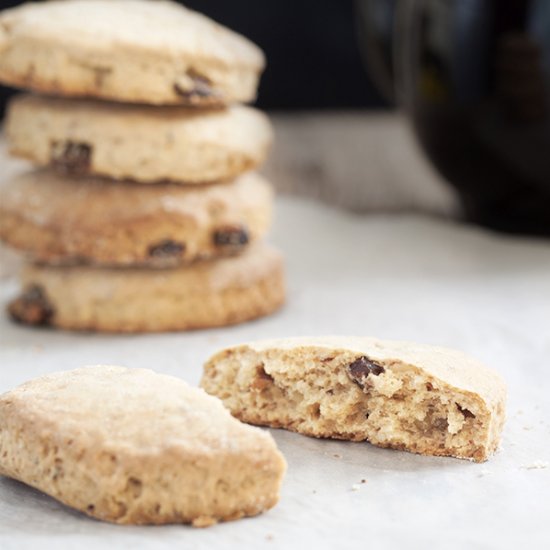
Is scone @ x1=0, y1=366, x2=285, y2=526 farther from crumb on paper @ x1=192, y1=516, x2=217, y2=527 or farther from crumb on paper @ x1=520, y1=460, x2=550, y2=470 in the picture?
crumb on paper @ x1=520, y1=460, x2=550, y2=470

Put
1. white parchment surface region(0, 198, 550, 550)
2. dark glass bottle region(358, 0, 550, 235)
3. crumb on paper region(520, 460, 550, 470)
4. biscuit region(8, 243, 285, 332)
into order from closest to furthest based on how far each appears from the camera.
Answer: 1. white parchment surface region(0, 198, 550, 550)
2. crumb on paper region(520, 460, 550, 470)
3. biscuit region(8, 243, 285, 332)
4. dark glass bottle region(358, 0, 550, 235)

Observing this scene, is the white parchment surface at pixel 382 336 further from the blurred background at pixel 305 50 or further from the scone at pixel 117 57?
the blurred background at pixel 305 50

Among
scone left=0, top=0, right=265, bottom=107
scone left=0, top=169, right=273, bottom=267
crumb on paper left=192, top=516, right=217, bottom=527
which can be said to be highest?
scone left=0, top=0, right=265, bottom=107

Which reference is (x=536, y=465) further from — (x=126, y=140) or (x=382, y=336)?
(x=126, y=140)

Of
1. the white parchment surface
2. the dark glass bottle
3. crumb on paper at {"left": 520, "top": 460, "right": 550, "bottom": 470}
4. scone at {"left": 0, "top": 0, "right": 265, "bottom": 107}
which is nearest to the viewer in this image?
the white parchment surface

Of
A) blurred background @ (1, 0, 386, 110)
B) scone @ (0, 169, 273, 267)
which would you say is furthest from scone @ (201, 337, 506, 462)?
blurred background @ (1, 0, 386, 110)

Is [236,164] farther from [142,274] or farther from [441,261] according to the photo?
[441,261]

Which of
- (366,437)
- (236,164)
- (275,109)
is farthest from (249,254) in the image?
(275,109)
